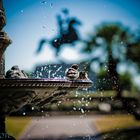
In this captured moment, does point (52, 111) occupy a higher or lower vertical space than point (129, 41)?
lower

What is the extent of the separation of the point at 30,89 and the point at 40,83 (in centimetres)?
14

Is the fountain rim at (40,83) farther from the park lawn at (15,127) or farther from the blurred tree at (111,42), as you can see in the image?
the blurred tree at (111,42)

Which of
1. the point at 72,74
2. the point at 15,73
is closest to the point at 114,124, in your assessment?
the point at 72,74

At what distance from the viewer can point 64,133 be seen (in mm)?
12977

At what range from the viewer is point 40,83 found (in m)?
4.00

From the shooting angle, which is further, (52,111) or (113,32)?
(113,32)

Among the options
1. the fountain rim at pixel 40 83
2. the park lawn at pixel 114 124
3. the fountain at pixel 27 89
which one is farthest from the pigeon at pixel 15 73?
the park lawn at pixel 114 124

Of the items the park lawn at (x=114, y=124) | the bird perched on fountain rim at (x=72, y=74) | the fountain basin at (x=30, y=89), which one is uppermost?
the bird perched on fountain rim at (x=72, y=74)

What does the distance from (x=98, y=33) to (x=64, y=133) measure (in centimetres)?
3154

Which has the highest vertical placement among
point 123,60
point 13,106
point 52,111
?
point 123,60

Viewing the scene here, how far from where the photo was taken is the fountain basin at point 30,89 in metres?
3.84

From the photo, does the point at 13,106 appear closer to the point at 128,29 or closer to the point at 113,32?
the point at 128,29

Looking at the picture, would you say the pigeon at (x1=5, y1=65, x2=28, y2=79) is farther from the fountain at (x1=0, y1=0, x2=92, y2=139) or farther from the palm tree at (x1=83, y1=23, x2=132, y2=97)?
the palm tree at (x1=83, y1=23, x2=132, y2=97)

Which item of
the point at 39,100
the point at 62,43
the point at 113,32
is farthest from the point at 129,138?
the point at 113,32
